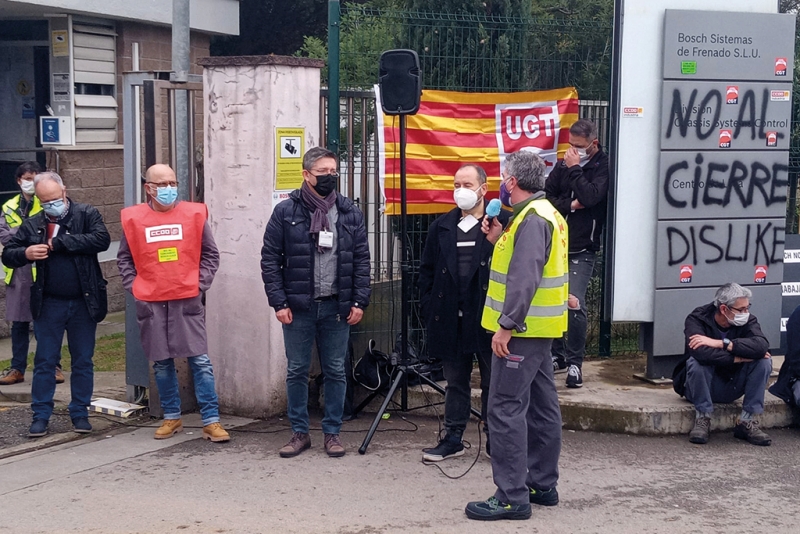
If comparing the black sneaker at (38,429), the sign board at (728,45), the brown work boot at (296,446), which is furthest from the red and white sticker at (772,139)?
the black sneaker at (38,429)

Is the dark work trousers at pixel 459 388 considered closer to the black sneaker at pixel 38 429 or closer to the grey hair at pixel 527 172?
the grey hair at pixel 527 172

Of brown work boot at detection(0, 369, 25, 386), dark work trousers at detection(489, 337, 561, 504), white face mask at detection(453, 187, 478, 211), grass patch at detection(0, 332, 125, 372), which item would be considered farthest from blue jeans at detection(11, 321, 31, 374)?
dark work trousers at detection(489, 337, 561, 504)

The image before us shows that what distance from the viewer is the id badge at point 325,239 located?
628 centimetres

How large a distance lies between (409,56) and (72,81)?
6501 mm

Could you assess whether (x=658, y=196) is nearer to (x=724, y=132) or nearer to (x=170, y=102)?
(x=724, y=132)

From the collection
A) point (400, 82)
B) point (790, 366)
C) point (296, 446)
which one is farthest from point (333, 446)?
point (790, 366)

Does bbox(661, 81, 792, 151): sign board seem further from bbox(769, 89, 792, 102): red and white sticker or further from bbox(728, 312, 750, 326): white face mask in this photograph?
bbox(728, 312, 750, 326): white face mask

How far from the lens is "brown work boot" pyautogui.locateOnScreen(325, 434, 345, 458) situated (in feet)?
20.9

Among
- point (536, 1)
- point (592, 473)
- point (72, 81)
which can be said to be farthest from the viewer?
point (72, 81)

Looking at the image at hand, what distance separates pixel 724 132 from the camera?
756cm

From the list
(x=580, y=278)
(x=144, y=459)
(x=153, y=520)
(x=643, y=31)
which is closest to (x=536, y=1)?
(x=643, y=31)

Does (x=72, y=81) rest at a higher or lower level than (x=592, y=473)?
higher

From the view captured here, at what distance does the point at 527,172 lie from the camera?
5.28 meters

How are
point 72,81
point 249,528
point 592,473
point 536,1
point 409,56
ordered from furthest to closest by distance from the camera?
point 72,81
point 536,1
point 409,56
point 592,473
point 249,528
